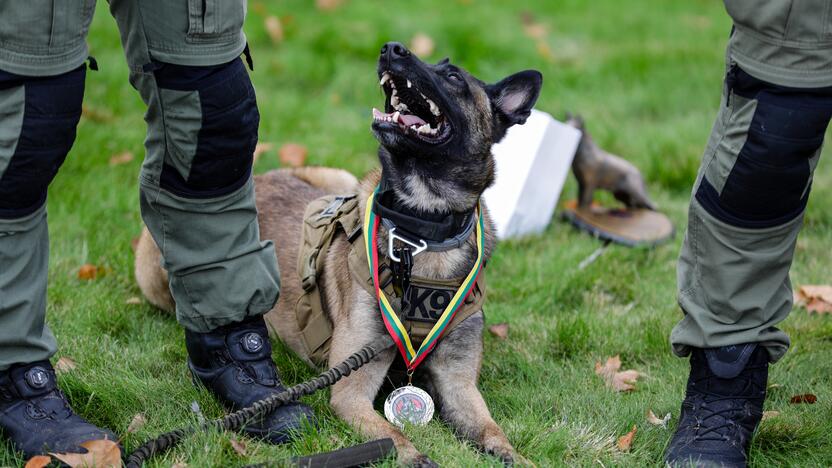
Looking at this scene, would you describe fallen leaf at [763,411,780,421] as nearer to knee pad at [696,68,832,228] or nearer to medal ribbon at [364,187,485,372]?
knee pad at [696,68,832,228]

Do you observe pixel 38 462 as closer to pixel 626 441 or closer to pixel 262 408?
pixel 262 408

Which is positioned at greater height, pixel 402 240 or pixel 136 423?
pixel 402 240

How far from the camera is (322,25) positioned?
8.59m

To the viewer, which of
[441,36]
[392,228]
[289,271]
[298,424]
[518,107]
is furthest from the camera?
[441,36]

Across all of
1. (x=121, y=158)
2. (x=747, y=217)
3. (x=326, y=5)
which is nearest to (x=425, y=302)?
(x=747, y=217)

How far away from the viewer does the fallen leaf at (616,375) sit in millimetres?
3824

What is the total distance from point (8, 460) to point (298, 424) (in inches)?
35.9

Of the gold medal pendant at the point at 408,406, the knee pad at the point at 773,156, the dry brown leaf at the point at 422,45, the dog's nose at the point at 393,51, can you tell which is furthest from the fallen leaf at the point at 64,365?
the dry brown leaf at the point at 422,45

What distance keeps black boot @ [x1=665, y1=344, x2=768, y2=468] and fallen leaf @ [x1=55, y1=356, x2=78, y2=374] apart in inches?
87.7

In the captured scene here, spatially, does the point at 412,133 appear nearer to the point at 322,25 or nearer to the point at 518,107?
the point at 518,107

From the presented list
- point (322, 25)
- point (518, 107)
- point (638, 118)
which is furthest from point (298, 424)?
point (322, 25)

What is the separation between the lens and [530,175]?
564cm

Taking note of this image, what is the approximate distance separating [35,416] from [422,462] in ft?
4.03

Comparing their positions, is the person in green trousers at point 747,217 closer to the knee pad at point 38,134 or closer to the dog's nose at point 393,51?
the dog's nose at point 393,51
